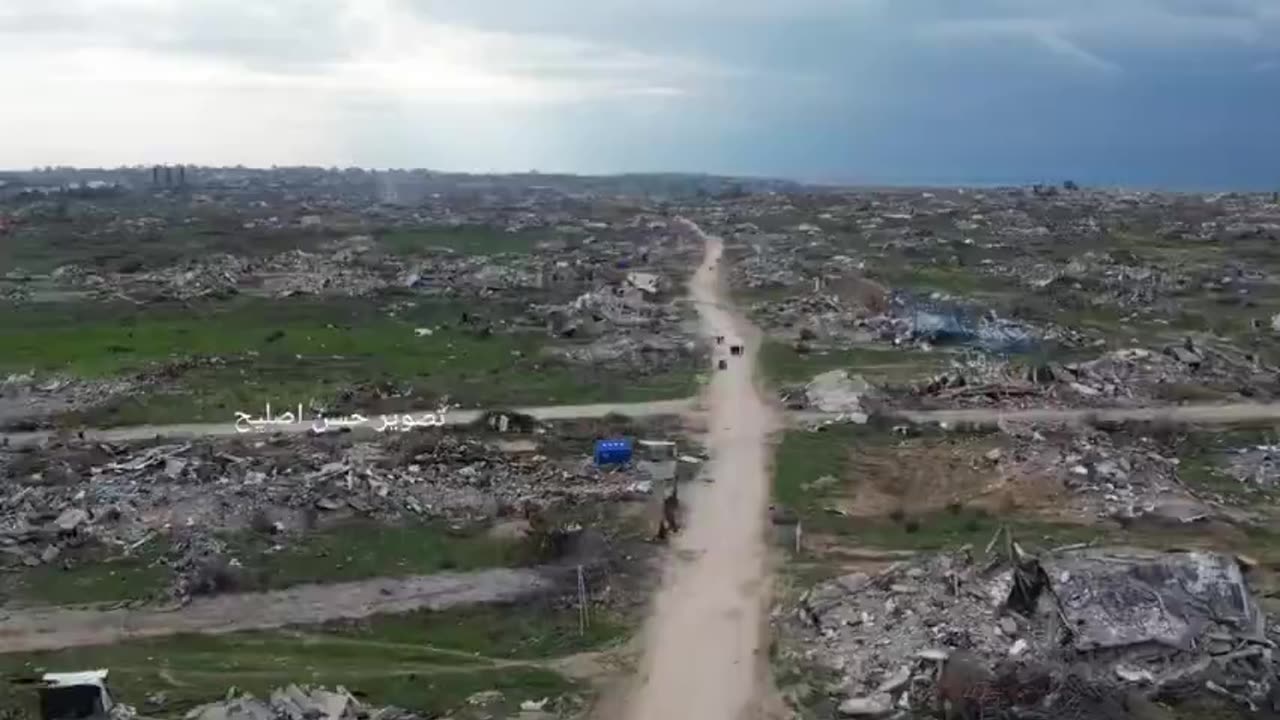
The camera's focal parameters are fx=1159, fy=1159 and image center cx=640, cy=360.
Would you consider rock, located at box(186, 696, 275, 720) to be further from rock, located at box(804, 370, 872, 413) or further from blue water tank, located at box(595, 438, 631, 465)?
rock, located at box(804, 370, 872, 413)

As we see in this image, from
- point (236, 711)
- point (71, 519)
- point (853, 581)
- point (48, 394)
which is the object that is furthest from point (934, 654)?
point (48, 394)

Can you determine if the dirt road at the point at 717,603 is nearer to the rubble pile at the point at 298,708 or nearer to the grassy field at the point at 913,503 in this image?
the grassy field at the point at 913,503

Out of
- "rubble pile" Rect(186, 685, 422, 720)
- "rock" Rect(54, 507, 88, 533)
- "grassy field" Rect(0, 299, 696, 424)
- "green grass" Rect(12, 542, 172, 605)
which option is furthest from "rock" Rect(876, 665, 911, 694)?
"grassy field" Rect(0, 299, 696, 424)

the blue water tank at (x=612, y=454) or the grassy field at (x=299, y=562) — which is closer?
Answer: the grassy field at (x=299, y=562)

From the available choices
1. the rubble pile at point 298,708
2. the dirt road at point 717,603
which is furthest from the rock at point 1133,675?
the rubble pile at point 298,708

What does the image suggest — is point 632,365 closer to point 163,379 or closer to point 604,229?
point 163,379

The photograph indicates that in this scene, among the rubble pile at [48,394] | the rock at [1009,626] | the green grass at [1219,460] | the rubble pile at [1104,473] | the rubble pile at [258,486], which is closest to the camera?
the rock at [1009,626]
